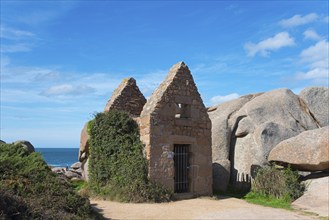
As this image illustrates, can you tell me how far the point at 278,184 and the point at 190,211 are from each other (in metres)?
5.24

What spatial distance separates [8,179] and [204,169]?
872cm

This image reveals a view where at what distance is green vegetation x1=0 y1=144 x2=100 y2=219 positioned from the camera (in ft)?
26.8

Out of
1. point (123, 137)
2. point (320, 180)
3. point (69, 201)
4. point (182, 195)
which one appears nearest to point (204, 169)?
point (182, 195)

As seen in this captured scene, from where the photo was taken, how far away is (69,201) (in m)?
9.63

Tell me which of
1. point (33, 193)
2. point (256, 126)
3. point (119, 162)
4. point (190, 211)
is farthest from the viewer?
point (256, 126)

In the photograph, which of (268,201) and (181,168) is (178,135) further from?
(268,201)

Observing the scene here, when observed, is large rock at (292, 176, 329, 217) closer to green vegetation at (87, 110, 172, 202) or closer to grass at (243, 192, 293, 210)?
grass at (243, 192, 293, 210)

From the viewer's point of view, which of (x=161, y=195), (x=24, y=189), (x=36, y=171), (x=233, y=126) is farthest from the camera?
(x=233, y=126)

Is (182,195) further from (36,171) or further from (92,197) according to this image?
(36,171)

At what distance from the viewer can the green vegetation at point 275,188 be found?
15.1 metres

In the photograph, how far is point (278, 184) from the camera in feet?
51.6

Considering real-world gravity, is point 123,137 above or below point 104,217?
above

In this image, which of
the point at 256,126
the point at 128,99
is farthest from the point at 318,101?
the point at 128,99

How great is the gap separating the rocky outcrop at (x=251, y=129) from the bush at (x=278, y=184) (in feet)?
4.60
